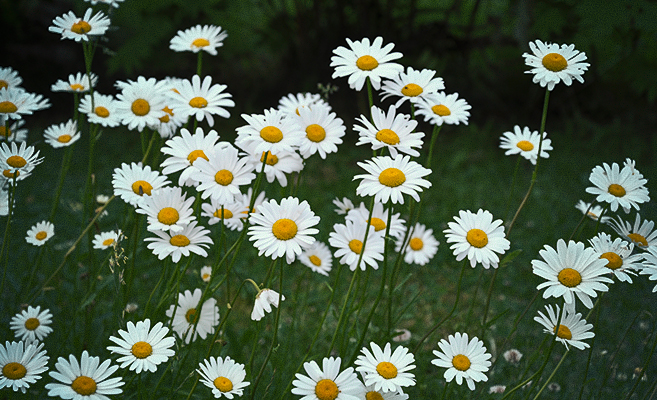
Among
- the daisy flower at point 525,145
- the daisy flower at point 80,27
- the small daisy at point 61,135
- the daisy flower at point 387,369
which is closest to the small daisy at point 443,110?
the daisy flower at point 525,145

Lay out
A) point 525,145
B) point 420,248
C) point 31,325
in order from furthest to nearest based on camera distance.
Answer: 1. point 420,248
2. point 525,145
3. point 31,325

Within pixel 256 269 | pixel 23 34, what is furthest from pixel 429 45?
pixel 23 34

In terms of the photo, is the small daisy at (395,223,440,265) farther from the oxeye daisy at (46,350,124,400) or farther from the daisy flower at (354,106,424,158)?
the oxeye daisy at (46,350,124,400)

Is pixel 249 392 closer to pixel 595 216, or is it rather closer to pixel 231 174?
pixel 231 174

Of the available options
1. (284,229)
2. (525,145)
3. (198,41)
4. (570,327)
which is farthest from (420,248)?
(198,41)

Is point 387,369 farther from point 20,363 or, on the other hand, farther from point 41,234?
point 41,234

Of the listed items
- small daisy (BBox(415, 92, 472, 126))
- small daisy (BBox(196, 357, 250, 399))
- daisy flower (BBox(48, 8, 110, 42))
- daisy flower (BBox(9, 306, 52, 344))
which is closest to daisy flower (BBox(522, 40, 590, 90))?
small daisy (BBox(415, 92, 472, 126))
